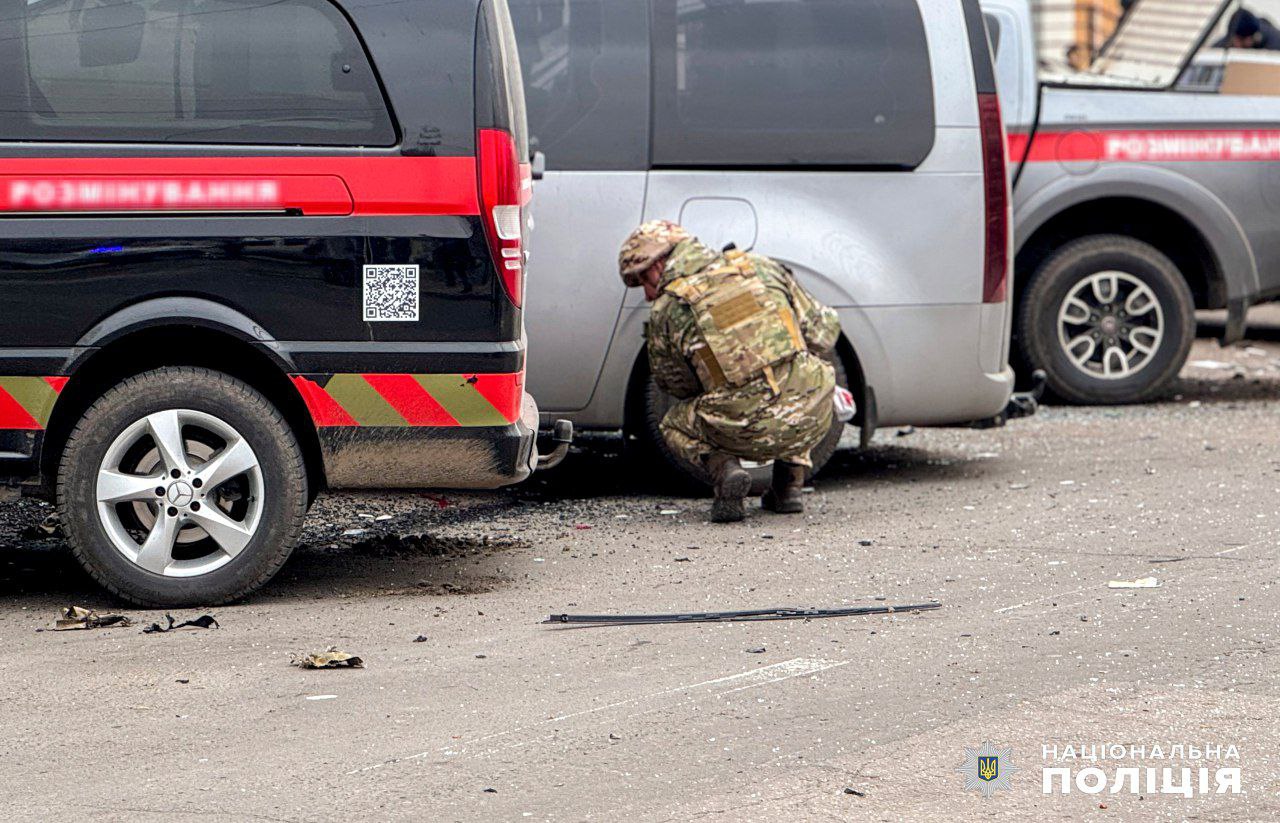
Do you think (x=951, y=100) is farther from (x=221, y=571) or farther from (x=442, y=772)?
(x=442, y=772)

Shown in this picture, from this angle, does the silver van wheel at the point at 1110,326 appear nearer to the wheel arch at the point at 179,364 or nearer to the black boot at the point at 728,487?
the black boot at the point at 728,487

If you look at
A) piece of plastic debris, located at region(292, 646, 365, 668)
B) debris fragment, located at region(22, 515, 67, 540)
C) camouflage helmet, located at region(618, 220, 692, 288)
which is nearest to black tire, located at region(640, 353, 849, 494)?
camouflage helmet, located at region(618, 220, 692, 288)

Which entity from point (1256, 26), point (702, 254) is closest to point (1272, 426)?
point (1256, 26)

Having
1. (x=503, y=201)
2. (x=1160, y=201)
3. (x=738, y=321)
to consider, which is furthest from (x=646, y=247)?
(x=1160, y=201)

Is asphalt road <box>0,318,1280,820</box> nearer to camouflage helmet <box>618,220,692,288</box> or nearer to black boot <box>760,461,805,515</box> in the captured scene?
black boot <box>760,461,805,515</box>

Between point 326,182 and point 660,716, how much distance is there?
6.48 feet

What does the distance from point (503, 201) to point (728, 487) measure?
190 centimetres

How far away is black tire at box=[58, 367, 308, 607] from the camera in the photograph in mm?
5457

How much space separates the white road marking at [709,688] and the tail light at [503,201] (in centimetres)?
144

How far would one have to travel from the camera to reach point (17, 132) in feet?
17.6

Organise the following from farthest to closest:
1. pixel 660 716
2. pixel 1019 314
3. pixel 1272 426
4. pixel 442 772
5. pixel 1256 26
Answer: pixel 1256 26 < pixel 1019 314 < pixel 1272 426 < pixel 660 716 < pixel 442 772

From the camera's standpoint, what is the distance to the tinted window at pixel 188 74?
537cm

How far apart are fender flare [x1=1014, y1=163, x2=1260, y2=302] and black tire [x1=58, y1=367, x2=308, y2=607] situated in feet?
17.4

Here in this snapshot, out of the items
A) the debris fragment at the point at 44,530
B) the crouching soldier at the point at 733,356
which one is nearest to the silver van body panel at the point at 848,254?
the crouching soldier at the point at 733,356
